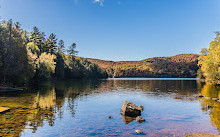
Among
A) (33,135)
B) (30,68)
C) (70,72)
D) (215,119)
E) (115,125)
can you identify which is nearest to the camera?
(33,135)

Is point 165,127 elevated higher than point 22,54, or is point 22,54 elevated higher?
point 22,54

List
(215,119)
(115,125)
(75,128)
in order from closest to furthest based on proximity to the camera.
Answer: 1. (75,128)
2. (115,125)
3. (215,119)

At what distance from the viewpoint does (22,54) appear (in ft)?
180

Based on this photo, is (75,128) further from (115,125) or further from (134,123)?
(134,123)

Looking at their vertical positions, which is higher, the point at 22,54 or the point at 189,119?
the point at 22,54

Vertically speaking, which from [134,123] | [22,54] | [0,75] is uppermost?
[22,54]

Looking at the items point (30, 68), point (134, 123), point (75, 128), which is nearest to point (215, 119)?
point (134, 123)

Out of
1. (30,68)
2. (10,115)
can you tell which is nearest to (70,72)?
(30,68)

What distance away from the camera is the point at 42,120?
19578 millimetres

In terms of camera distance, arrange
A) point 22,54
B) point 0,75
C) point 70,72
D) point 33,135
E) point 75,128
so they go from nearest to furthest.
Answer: point 33,135 → point 75,128 → point 0,75 → point 22,54 → point 70,72

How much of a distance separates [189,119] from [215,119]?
2947 mm

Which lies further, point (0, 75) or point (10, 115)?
point (0, 75)

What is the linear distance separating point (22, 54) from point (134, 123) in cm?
4903

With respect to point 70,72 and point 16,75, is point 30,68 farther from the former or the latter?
point 70,72
